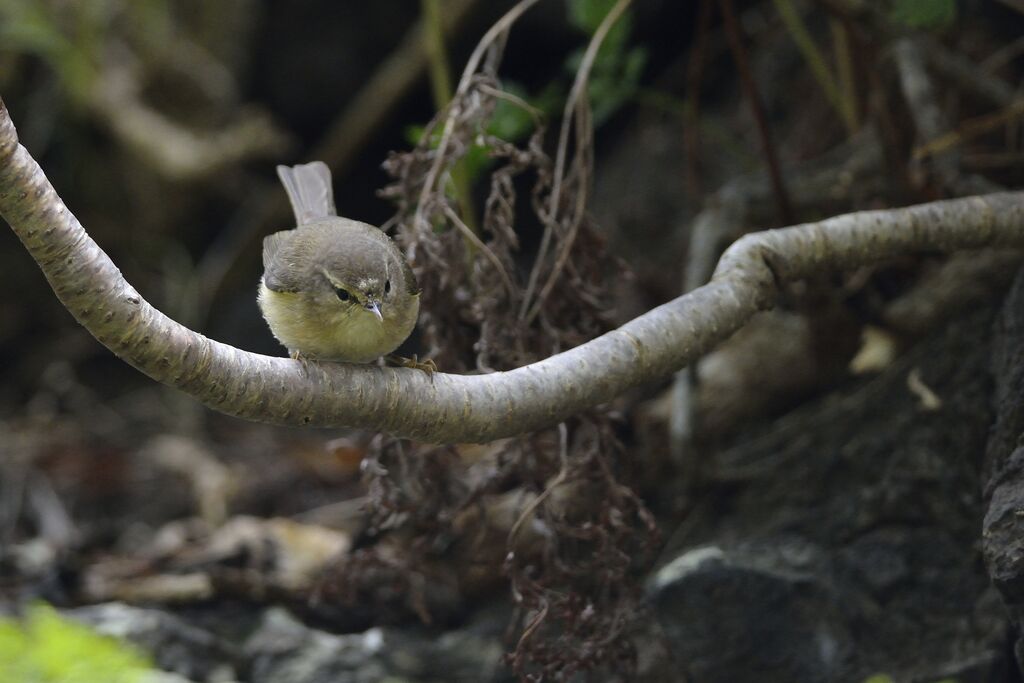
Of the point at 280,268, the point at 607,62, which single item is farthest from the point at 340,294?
the point at 607,62

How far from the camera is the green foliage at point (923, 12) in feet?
12.3

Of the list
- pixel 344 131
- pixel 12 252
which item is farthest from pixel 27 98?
pixel 344 131

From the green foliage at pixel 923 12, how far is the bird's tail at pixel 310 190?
221 centimetres

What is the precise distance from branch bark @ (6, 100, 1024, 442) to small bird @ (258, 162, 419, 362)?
132 millimetres

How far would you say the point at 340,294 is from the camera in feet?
9.57

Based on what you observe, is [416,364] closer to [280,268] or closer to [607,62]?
[280,268]

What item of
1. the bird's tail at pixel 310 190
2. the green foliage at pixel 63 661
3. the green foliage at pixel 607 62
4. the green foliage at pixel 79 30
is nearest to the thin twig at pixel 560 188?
the green foliage at pixel 607 62

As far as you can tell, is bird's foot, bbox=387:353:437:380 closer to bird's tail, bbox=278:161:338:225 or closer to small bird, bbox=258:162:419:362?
small bird, bbox=258:162:419:362

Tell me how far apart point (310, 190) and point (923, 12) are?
7.61 feet

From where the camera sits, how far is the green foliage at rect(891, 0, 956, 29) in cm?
375

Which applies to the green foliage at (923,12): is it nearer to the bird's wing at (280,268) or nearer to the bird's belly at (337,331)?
the bird's belly at (337,331)

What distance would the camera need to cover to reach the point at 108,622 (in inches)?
168

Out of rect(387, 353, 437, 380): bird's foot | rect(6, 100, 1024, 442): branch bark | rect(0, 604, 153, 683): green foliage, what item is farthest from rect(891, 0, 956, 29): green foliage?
rect(0, 604, 153, 683): green foliage

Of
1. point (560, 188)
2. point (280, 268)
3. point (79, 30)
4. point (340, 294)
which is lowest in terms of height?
point (340, 294)
